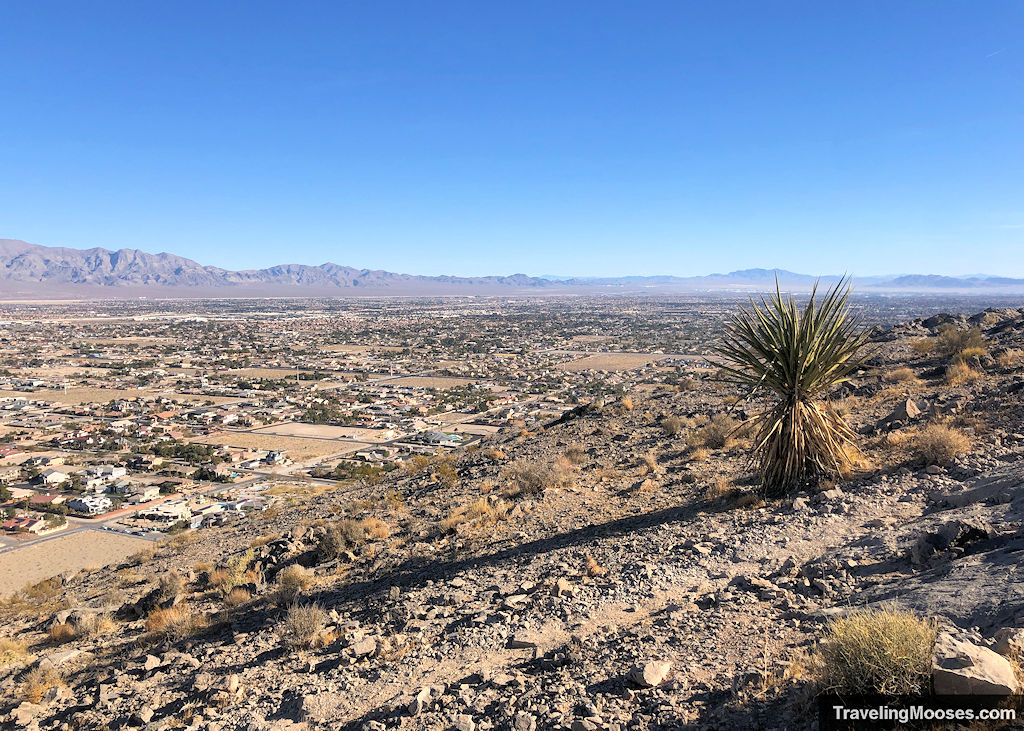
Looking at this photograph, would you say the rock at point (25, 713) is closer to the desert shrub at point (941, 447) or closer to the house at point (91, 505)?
the desert shrub at point (941, 447)

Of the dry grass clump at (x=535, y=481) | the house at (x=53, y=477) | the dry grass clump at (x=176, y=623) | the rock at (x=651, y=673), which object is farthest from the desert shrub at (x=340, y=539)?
the house at (x=53, y=477)

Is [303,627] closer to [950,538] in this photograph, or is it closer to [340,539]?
[340,539]

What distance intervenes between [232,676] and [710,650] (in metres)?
4.56

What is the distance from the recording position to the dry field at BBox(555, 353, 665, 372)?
230 feet

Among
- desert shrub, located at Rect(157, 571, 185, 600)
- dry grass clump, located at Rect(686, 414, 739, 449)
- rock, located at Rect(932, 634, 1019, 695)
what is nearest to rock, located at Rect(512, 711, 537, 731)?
rock, located at Rect(932, 634, 1019, 695)

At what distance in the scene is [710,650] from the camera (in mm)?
4855

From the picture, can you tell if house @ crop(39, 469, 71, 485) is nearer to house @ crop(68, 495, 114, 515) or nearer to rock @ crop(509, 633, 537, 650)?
house @ crop(68, 495, 114, 515)

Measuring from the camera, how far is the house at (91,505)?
24062 mm

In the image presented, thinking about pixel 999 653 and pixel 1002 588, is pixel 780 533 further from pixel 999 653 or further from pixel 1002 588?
pixel 999 653

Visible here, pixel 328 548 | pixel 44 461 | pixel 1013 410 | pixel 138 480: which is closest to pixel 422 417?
pixel 138 480

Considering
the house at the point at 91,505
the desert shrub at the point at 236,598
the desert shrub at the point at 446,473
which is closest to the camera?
the desert shrub at the point at 236,598

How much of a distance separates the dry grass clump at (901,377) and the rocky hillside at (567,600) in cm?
281

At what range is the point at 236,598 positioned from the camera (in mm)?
8664

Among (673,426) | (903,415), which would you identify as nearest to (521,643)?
(903,415)
